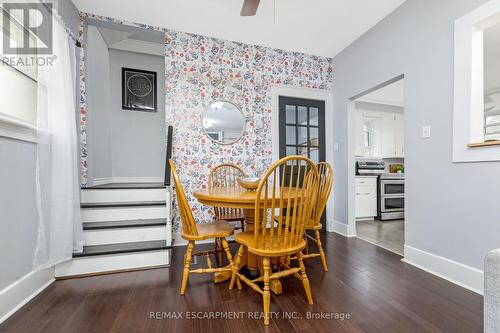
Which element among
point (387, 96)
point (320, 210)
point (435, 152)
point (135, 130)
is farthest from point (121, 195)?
point (387, 96)

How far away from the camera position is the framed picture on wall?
141 inches

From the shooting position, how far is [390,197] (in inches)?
162

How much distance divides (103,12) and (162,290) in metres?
2.97

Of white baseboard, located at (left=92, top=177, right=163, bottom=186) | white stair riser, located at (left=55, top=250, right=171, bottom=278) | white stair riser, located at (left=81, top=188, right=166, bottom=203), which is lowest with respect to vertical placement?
white stair riser, located at (left=55, top=250, right=171, bottom=278)

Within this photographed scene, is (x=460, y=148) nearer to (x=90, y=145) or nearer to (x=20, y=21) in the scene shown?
(x=20, y=21)

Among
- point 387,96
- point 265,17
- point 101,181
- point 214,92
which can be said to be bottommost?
point 101,181

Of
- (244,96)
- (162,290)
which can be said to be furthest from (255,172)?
(162,290)

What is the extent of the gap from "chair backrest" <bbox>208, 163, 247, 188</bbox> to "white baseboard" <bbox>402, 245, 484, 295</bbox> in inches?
76.2

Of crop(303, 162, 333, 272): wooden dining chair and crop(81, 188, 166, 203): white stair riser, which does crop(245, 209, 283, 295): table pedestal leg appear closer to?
crop(303, 162, 333, 272): wooden dining chair

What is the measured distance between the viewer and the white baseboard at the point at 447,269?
1.68 metres

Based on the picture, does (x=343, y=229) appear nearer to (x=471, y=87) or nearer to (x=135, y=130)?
(x=471, y=87)

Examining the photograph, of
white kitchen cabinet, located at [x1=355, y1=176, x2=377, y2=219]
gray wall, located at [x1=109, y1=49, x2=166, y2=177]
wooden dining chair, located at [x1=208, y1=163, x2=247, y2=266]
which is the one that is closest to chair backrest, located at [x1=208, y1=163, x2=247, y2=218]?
wooden dining chair, located at [x1=208, y1=163, x2=247, y2=266]

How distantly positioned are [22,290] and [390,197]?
493 cm

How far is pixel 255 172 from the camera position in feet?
10.2
